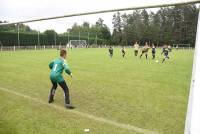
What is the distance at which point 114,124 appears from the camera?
6980 mm

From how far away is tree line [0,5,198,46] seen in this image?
1300 inches

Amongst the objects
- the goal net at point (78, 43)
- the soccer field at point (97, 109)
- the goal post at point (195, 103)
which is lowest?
the soccer field at point (97, 109)

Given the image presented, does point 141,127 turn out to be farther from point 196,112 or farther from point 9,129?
point 196,112

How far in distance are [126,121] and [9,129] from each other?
2.68 metres

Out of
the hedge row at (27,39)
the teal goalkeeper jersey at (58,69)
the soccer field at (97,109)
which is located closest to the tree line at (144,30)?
the hedge row at (27,39)

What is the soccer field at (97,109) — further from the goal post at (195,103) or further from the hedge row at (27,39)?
the hedge row at (27,39)

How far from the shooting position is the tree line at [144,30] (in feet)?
108

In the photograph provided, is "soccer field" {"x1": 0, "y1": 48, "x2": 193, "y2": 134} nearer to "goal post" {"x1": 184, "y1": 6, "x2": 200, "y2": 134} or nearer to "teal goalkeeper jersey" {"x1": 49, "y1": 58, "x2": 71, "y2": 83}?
"teal goalkeeper jersey" {"x1": 49, "y1": 58, "x2": 71, "y2": 83}

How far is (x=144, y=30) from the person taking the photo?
33344 mm

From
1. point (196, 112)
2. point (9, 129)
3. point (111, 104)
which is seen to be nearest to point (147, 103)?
point (111, 104)

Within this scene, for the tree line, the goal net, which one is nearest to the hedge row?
the tree line

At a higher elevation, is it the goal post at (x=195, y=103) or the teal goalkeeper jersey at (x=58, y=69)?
the goal post at (x=195, y=103)

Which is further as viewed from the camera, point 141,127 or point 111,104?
point 111,104

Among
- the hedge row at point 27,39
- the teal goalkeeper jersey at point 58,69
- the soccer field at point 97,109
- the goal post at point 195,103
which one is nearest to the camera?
the goal post at point 195,103
